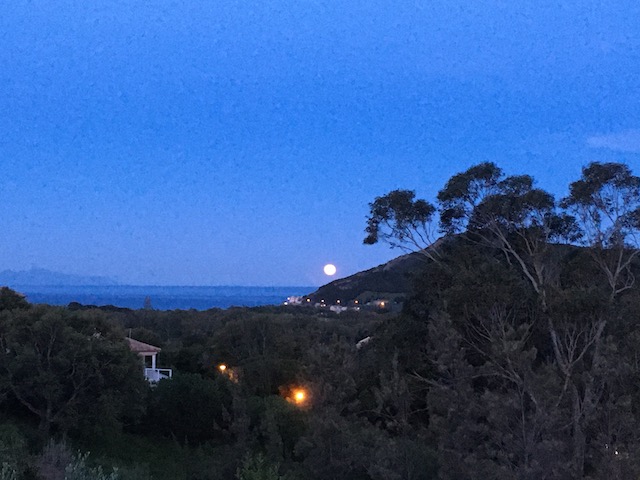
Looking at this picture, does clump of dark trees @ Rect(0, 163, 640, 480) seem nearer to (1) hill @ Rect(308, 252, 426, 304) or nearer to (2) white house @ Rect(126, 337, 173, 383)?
(2) white house @ Rect(126, 337, 173, 383)

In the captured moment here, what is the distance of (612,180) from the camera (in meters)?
18.5

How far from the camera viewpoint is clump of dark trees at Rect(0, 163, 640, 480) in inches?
396

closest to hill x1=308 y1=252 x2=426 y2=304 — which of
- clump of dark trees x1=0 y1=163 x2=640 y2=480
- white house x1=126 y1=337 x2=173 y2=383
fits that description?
white house x1=126 y1=337 x2=173 y2=383

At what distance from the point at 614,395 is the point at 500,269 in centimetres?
603

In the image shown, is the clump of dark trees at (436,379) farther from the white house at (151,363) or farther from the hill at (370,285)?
the hill at (370,285)

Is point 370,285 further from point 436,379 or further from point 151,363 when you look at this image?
point 436,379

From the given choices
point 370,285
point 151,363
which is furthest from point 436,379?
point 370,285

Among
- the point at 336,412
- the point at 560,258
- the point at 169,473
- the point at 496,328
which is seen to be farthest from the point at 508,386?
the point at 169,473

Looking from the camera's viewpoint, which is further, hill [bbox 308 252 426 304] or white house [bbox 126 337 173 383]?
hill [bbox 308 252 426 304]

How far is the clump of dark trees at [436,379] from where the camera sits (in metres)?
10.1

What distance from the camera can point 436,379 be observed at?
17.6 meters

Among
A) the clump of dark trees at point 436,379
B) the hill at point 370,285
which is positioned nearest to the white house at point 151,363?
the clump of dark trees at point 436,379

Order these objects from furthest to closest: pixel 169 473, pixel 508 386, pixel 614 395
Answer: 1. pixel 169 473
2. pixel 508 386
3. pixel 614 395

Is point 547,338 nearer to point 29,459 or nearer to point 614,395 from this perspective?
point 614,395
